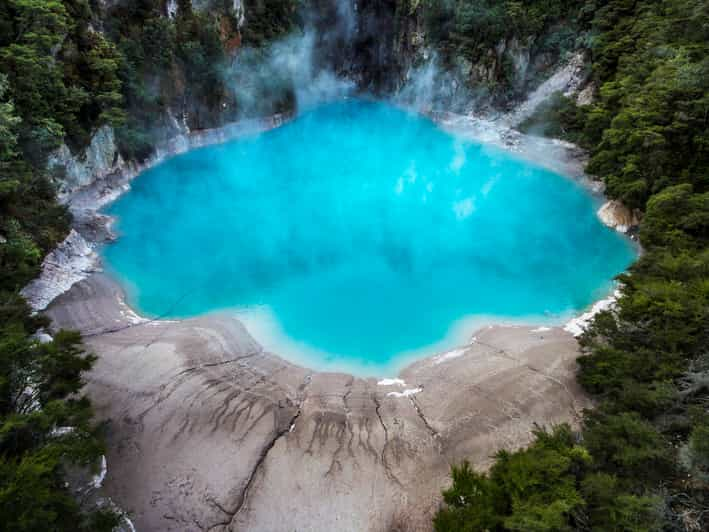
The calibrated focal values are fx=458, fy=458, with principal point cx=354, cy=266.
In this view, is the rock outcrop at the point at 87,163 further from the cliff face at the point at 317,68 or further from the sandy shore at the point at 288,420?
the sandy shore at the point at 288,420

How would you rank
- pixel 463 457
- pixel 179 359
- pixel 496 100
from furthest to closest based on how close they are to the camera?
pixel 496 100, pixel 179 359, pixel 463 457

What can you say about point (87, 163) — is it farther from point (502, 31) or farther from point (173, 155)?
point (502, 31)

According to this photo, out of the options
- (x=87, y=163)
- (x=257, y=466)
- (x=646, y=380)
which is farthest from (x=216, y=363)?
(x=87, y=163)

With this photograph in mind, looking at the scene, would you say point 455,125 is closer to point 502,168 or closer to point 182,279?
point 502,168

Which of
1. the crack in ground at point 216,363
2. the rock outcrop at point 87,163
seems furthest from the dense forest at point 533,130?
the crack in ground at point 216,363

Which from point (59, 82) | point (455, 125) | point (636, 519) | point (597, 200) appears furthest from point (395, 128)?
point (636, 519)
